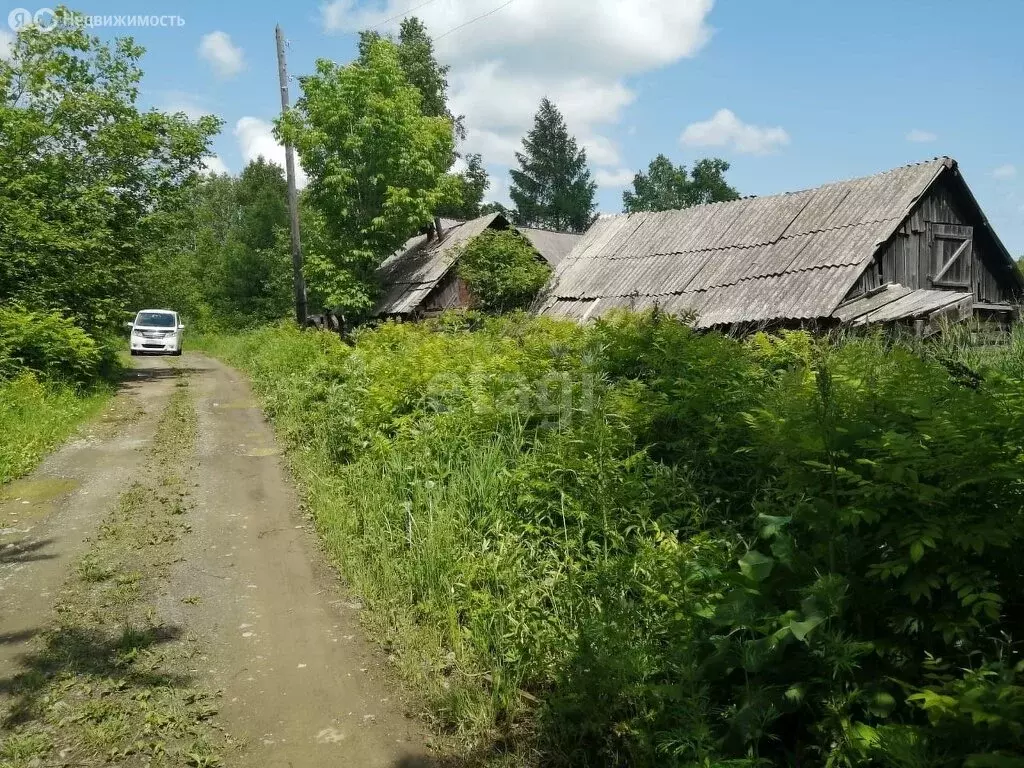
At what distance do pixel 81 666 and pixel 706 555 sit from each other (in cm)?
389

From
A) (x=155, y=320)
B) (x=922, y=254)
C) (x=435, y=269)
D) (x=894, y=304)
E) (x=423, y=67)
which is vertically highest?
(x=423, y=67)

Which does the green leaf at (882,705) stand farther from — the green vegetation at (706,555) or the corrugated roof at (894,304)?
the corrugated roof at (894,304)

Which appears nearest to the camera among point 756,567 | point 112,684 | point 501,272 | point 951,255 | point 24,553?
point 756,567

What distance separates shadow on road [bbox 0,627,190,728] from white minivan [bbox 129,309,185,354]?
2272cm

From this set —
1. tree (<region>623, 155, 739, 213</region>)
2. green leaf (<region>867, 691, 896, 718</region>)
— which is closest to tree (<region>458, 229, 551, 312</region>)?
green leaf (<region>867, 691, 896, 718</region>)

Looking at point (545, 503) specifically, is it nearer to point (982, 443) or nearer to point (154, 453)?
point (982, 443)

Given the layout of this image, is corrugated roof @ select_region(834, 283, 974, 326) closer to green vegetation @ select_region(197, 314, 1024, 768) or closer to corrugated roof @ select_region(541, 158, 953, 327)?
corrugated roof @ select_region(541, 158, 953, 327)

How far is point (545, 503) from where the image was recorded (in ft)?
18.3

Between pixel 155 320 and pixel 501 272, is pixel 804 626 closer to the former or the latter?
pixel 501 272

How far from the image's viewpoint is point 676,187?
69500mm

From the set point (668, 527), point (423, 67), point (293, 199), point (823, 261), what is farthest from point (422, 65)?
point (668, 527)

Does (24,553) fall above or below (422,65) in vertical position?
below

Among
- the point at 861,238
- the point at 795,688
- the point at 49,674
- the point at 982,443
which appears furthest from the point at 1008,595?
the point at 861,238

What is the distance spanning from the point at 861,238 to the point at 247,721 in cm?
1616
